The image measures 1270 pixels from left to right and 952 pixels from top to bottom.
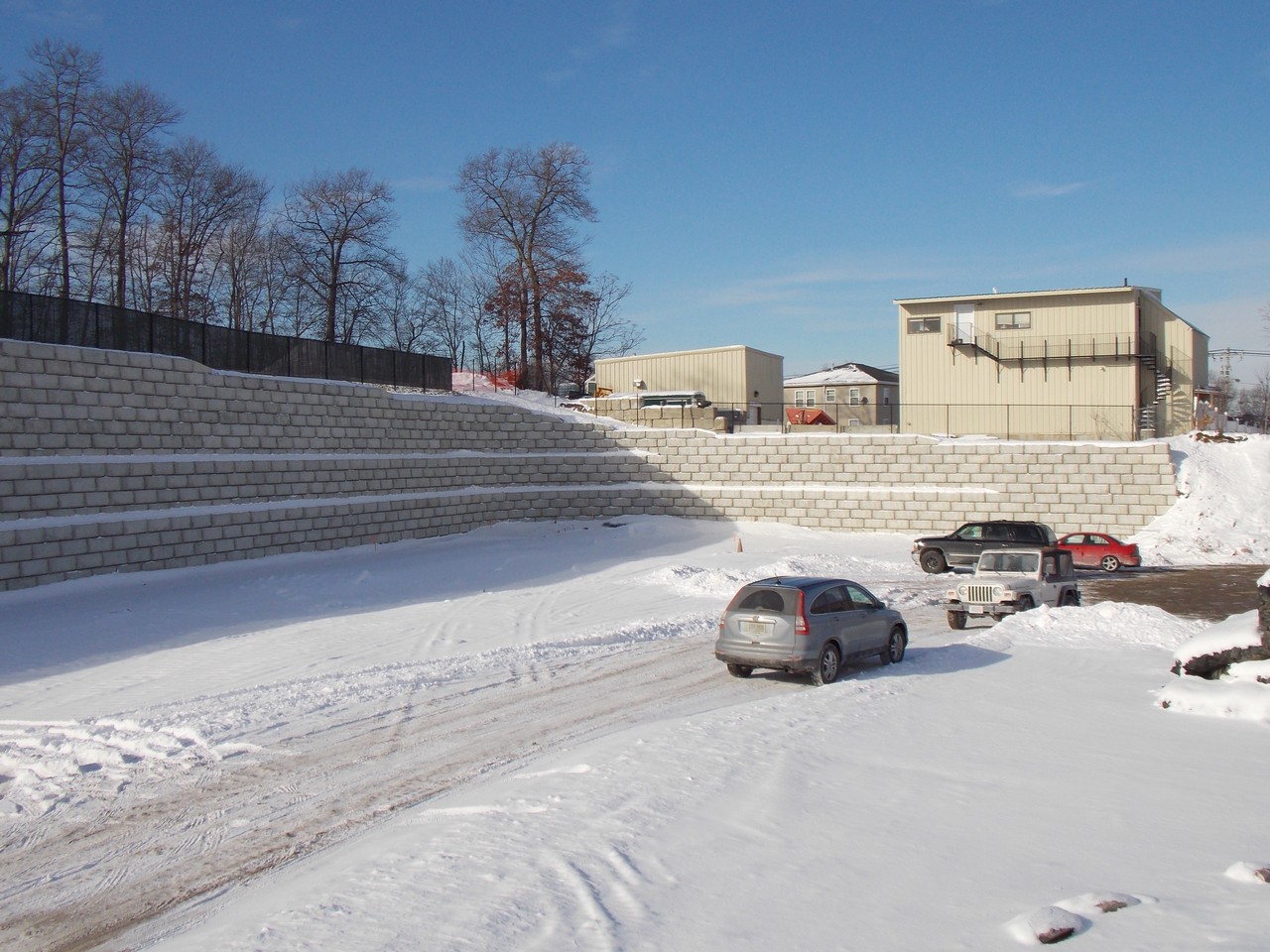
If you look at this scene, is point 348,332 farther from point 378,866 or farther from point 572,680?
point 378,866

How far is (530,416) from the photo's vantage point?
3312cm

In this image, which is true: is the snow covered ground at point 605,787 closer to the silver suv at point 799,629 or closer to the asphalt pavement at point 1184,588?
the silver suv at point 799,629

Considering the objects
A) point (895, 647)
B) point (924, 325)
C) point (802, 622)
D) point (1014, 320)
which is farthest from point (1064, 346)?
point (802, 622)

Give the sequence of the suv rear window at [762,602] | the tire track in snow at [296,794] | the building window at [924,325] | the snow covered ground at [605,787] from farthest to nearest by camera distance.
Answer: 1. the building window at [924,325]
2. the suv rear window at [762,602]
3. the tire track in snow at [296,794]
4. the snow covered ground at [605,787]

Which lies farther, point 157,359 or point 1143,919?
point 157,359

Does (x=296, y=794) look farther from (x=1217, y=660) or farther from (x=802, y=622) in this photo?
(x=1217, y=660)

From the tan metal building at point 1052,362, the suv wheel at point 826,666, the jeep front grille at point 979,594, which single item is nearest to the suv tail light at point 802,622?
the suv wheel at point 826,666

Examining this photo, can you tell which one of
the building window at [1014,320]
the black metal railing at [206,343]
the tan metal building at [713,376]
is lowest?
the black metal railing at [206,343]

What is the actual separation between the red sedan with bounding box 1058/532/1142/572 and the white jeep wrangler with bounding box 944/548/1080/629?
25.3 feet

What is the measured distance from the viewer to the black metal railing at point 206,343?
1991cm

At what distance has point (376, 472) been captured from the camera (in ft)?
90.1

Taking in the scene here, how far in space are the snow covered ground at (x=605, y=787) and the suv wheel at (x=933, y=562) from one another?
8.04m

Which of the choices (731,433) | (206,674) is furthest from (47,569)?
(731,433)

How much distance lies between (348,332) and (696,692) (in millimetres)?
37913
